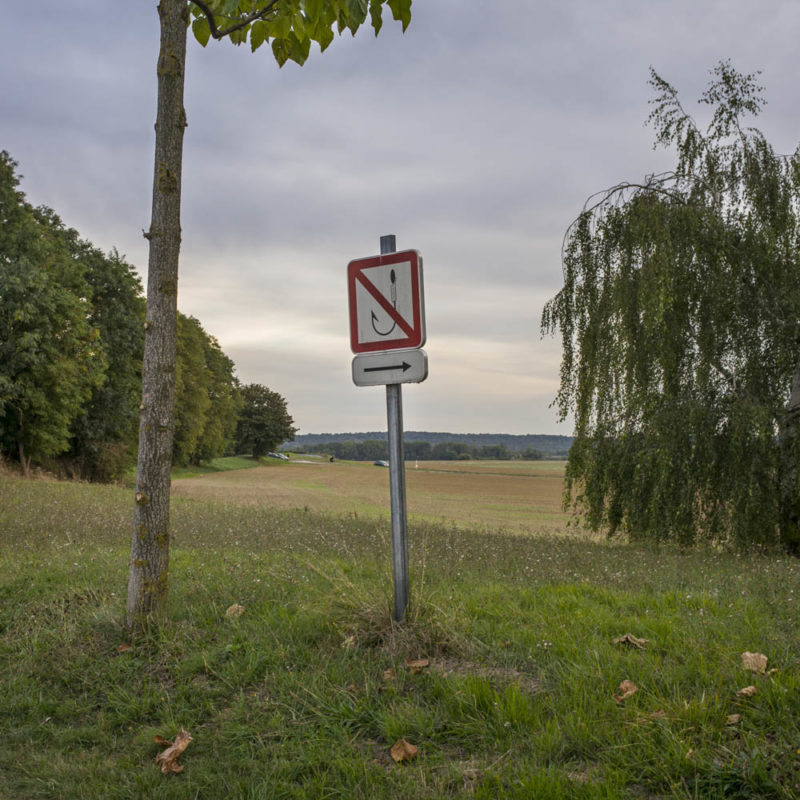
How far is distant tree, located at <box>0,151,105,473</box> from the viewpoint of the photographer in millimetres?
25406

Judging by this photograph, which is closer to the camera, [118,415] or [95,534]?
[95,534]

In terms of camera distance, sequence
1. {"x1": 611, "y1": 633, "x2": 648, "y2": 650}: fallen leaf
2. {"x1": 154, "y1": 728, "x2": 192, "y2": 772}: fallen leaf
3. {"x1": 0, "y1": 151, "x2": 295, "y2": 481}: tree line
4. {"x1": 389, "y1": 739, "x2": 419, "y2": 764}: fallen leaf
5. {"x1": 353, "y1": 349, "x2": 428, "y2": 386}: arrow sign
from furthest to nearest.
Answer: {"x1": 0, "y1": 151, "x2": 295, "y2": 481}: tree line
{"x1": 353, "y1": 349, "x2": 428, "y2": 386}: arrow sign
{"x1": 611, "y1": 633, "x2": 648, "y2": 650}: fallen leaf
{"x1": 154, "y1": 728, "x2": 192, "y2": 772}: fallen leaf
{"x1": 389, "y1": 739, "x2": 419, "y2": 764}: fallen leaf

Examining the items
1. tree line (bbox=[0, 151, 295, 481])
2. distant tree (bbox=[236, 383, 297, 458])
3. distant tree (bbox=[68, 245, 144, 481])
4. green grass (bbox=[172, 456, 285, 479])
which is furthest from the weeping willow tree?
distant tree (bbox=[236, 383, 297, 458])

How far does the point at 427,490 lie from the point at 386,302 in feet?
125

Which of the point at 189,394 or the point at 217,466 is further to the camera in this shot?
the point at 217,466

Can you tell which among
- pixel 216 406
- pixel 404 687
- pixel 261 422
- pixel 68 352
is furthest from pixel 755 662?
pixel 261 422

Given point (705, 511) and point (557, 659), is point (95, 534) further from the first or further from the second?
point (705, 511)

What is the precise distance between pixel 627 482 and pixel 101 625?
28.3 feet

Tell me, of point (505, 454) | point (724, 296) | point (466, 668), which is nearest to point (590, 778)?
point (466, 668)

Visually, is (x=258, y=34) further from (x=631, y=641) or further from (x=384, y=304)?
(x=631, y=641)

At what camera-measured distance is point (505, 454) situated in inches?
2970

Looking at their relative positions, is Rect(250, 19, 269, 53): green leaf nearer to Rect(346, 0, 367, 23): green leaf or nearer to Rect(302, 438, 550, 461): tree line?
Rect(346, 0, 367, 23): green leaf

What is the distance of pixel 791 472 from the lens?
32.2ft

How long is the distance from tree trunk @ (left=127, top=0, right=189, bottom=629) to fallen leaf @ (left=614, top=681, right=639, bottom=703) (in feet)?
10.9
